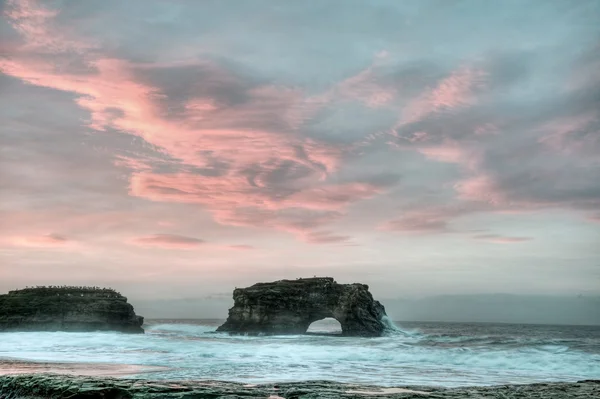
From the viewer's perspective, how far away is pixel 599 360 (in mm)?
22469

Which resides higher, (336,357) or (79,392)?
(79,392)

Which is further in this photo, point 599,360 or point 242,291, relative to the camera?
point 242,291

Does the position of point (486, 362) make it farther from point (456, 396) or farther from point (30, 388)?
point (30, 388)

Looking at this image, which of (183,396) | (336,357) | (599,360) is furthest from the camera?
(336,357)

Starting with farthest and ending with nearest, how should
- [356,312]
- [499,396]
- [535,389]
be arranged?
[356,312] → [535,389] → [499,396]

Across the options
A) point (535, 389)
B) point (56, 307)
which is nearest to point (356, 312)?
point (56, 307)

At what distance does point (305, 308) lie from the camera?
54.8 meters

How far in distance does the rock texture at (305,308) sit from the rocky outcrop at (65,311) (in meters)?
14.0

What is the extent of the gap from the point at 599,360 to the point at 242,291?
1660 inches

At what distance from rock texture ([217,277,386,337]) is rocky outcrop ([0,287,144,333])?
13977 millimetres

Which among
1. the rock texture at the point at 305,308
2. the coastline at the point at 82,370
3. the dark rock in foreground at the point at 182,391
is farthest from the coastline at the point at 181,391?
the rock texture at the point at 305,308

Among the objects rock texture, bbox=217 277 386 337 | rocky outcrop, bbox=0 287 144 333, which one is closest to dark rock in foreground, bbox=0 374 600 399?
rock texture, bbox=217 277 386 337

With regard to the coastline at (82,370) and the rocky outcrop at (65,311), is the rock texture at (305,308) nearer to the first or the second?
the rocky outcrop at (65,311)

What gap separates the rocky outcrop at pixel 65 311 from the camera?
5653 centimetres
